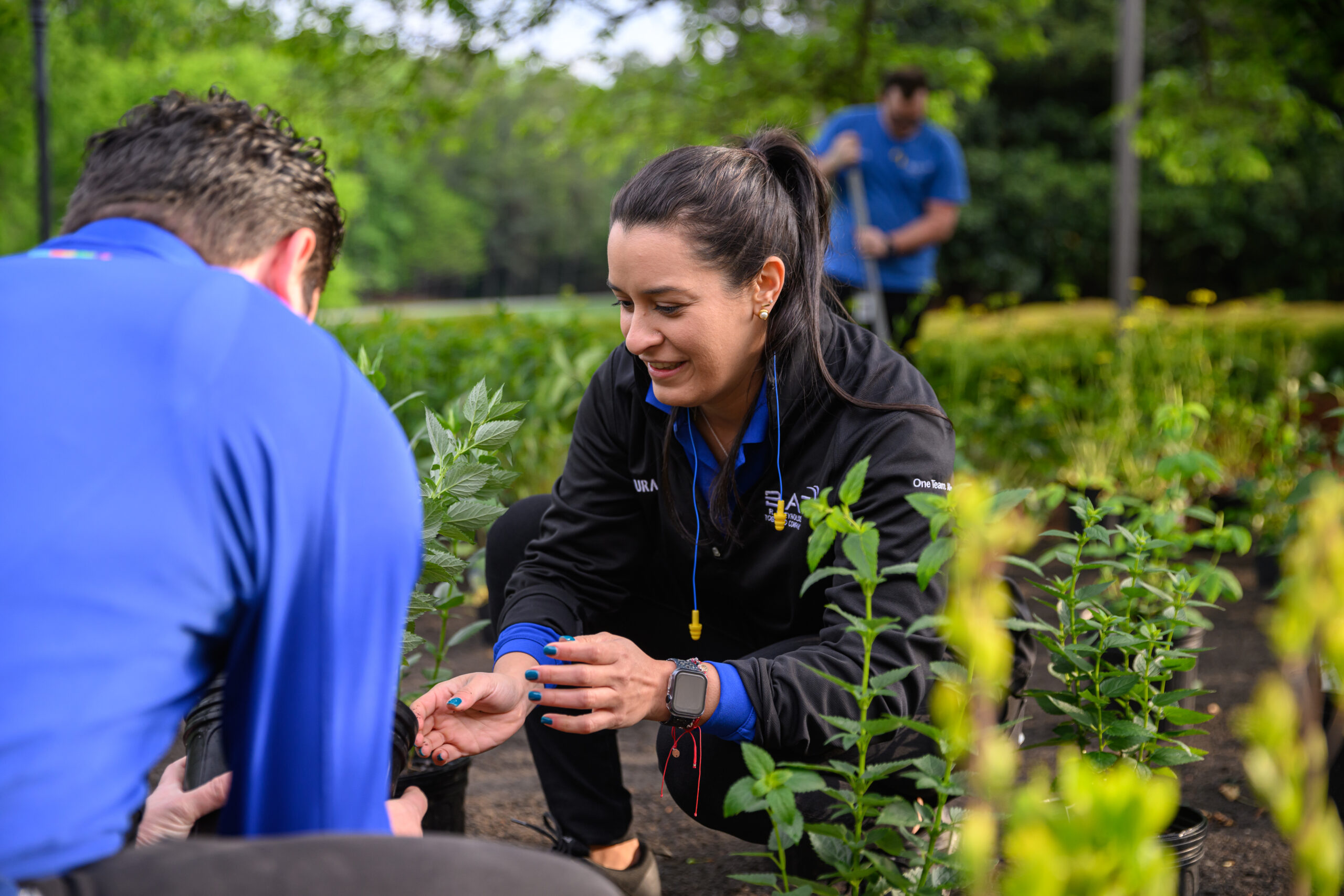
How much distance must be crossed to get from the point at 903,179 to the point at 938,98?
3320 millimetres

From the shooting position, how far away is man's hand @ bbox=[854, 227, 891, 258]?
4996 mm

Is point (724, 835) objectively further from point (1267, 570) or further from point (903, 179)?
point (903, 179)

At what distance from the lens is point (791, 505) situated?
192 cm

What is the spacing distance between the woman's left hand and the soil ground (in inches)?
27.5

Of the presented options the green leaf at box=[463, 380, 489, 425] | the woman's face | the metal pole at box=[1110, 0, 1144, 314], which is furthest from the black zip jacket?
the metal pole at box=[1110, 0, 1144, 314]

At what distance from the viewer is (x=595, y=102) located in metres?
8.48

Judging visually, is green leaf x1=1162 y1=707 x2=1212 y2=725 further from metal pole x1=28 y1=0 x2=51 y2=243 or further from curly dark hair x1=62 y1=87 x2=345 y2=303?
metal pole x1=28 y1=0 x2=51 y2=243

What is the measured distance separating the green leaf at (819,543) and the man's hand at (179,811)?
81 centimetres

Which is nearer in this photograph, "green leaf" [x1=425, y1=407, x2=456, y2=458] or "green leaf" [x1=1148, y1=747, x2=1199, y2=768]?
"green leaf" [x1=1148, y1=747, x2=1199, y2=768]

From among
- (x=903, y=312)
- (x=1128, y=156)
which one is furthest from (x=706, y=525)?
(x=1128, y=156)

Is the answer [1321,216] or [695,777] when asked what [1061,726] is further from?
[1321,216]

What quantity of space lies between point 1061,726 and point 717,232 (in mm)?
978

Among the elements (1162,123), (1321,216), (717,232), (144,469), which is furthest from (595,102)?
(1321,216)

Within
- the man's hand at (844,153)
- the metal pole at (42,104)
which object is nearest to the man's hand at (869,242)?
the man's hand at (844,153)
